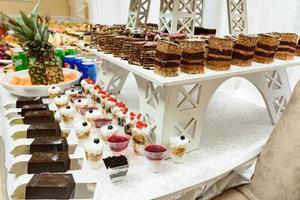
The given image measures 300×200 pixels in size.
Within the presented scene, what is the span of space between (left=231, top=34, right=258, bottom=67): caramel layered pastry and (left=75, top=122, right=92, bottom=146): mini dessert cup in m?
0.58

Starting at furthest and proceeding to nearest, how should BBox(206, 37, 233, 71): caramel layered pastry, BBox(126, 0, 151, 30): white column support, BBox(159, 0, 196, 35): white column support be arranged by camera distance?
BBox(126, 0, 151, 30): white column support
BBox(159, 0, 196, 35): white column support
BBox(206, 37, 233, 71): caramel layered pastry

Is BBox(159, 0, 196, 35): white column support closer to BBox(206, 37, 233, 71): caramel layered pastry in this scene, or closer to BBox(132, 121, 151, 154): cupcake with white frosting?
BBox(206, 37, 233, 71): caramel layered pastry

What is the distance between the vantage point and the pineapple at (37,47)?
4.33 feet

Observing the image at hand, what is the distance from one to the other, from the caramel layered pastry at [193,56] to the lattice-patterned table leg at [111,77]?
0.61 metres

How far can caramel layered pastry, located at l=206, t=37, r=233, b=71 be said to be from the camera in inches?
37.2

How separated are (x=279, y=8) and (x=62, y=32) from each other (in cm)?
222

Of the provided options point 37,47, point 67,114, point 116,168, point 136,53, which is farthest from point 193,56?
point 37,47

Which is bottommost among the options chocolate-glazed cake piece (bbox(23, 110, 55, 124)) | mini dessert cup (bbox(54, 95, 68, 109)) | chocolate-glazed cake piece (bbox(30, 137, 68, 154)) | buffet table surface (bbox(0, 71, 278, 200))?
buffet table surface (bbox(0, 71, 278, 200))

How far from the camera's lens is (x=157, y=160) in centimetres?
85

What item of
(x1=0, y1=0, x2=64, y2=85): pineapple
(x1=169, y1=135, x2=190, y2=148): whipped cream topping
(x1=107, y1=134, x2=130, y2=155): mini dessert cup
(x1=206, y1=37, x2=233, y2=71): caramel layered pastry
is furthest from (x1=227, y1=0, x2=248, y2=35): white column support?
(x1=0, y1=0, x2=64, y2=85): pineapple

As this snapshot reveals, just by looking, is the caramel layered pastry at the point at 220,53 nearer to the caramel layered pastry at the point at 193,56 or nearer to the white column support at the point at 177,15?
the caramel layered pastry at the point at 193,56

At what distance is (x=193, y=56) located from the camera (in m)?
0.90

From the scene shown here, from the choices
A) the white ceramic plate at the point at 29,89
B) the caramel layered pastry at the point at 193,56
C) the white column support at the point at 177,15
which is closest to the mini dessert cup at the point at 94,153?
the caramel layered pastry at the point at 193,56

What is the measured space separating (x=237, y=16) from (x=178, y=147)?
0.66 meters
